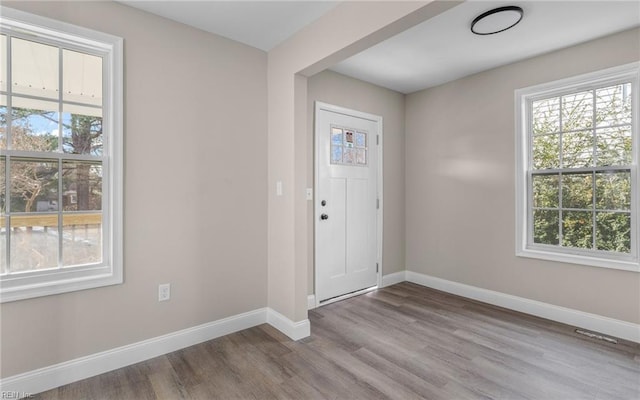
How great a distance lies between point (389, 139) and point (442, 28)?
170 centimetres

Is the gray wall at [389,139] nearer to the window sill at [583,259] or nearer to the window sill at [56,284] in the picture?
the window sill at [583,259]

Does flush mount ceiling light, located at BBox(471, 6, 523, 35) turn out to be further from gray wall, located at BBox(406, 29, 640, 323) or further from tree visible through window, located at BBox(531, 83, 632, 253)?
tree visible through window, located at BBox(531, 83, 632, 253)

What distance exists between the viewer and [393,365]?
7.36 ft

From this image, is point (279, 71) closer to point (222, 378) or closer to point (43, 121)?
point (43, 121)

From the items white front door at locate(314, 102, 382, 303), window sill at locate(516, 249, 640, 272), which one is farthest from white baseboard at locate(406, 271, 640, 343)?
white front door at locate(314, 102, 382, 303)

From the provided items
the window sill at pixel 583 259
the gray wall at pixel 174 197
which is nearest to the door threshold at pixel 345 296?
the gray wall at pixel 174 197

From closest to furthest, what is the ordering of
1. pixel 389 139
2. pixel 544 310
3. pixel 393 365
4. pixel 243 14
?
1. pixel 393 365
2. pixel 243 14
3. pixel 544 310
4. pixel 389 139

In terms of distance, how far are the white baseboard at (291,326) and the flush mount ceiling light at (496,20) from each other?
2849 millimetres

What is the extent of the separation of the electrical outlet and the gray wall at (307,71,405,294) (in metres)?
2.43

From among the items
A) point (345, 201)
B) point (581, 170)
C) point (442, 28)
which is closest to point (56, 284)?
point (345, 201)

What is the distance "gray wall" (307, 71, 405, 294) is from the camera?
361cm

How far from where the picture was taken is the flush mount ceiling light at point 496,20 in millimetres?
2279

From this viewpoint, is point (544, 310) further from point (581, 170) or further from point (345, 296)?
point (345, 296)

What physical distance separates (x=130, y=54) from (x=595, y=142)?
4.00 m
